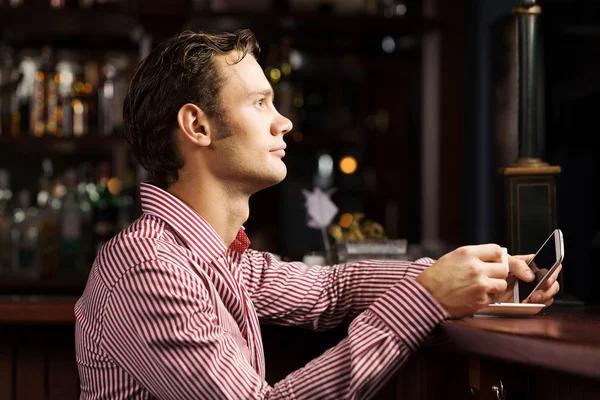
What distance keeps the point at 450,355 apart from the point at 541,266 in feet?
0.86

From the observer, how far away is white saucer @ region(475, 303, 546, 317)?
1.29m

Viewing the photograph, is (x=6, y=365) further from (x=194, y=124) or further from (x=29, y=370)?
(x=194, y=124)

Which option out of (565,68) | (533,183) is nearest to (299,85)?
(565,68)

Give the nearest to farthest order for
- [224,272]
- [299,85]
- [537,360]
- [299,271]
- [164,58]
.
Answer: [537,360] < [224,272] < [164,58] < [299,271] < [299,85]

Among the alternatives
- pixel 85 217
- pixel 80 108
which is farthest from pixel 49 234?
pixel 80 108

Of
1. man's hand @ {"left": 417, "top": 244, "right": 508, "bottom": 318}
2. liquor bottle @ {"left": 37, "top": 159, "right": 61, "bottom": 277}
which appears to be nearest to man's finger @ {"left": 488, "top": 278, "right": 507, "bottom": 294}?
man's hand @ {"left": 417, "top": 244, "right": 508, "bottom": 318}

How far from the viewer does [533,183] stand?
5.49 feet

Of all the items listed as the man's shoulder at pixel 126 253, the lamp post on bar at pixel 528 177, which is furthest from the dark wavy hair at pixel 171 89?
the lamp post on bar at pixel 528 177

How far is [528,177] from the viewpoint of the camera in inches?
65.9

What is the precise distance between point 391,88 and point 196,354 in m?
3.09

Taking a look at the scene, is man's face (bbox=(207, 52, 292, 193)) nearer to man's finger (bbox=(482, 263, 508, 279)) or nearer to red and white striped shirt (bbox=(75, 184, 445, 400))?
red and white striped shirt (bbox=(75, 184, 445, 400))

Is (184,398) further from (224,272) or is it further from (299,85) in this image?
(299,85)

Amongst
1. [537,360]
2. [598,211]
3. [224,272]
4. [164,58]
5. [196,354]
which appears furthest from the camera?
[598,211]

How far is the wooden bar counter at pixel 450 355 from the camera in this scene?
1.01m
